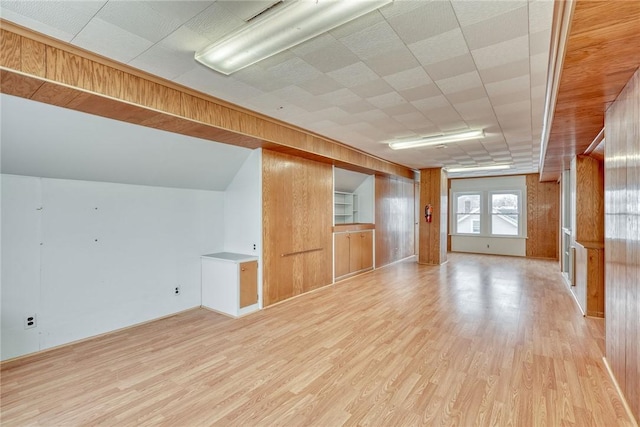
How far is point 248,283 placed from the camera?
13.5 feet

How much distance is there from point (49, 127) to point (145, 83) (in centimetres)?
96

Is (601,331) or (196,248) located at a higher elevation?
(196,248)

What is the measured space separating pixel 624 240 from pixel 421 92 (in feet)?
6.83

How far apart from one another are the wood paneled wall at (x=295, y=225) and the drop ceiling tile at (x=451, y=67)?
98.9 inches

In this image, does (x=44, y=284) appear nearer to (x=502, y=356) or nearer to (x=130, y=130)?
(x=130, y=130)

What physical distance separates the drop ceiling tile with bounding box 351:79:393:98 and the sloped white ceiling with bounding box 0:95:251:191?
1.93 m

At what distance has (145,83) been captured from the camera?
2664 mm

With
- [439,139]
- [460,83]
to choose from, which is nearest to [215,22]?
[460,83]

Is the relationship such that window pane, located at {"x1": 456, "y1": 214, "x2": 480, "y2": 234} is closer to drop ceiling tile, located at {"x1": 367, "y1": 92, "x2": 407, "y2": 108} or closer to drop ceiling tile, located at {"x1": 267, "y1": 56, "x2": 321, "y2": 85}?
drop ceiling tile, located at {"x1": 367, "y1": 92, "x2": 407, "y2": 108}

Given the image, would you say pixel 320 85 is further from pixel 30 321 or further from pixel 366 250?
pixel 366 250

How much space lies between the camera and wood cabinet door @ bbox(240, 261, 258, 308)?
4.04 m

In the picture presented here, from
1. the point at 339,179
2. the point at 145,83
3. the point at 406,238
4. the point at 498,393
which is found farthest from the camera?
the point at 406,238

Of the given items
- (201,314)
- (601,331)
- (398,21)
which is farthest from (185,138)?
(601,331)

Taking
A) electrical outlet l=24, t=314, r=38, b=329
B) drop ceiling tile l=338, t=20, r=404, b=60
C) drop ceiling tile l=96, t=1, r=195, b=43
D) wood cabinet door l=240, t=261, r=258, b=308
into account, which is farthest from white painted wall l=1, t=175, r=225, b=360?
drop ceiling tile l=338, t=20, r=404, b=60
